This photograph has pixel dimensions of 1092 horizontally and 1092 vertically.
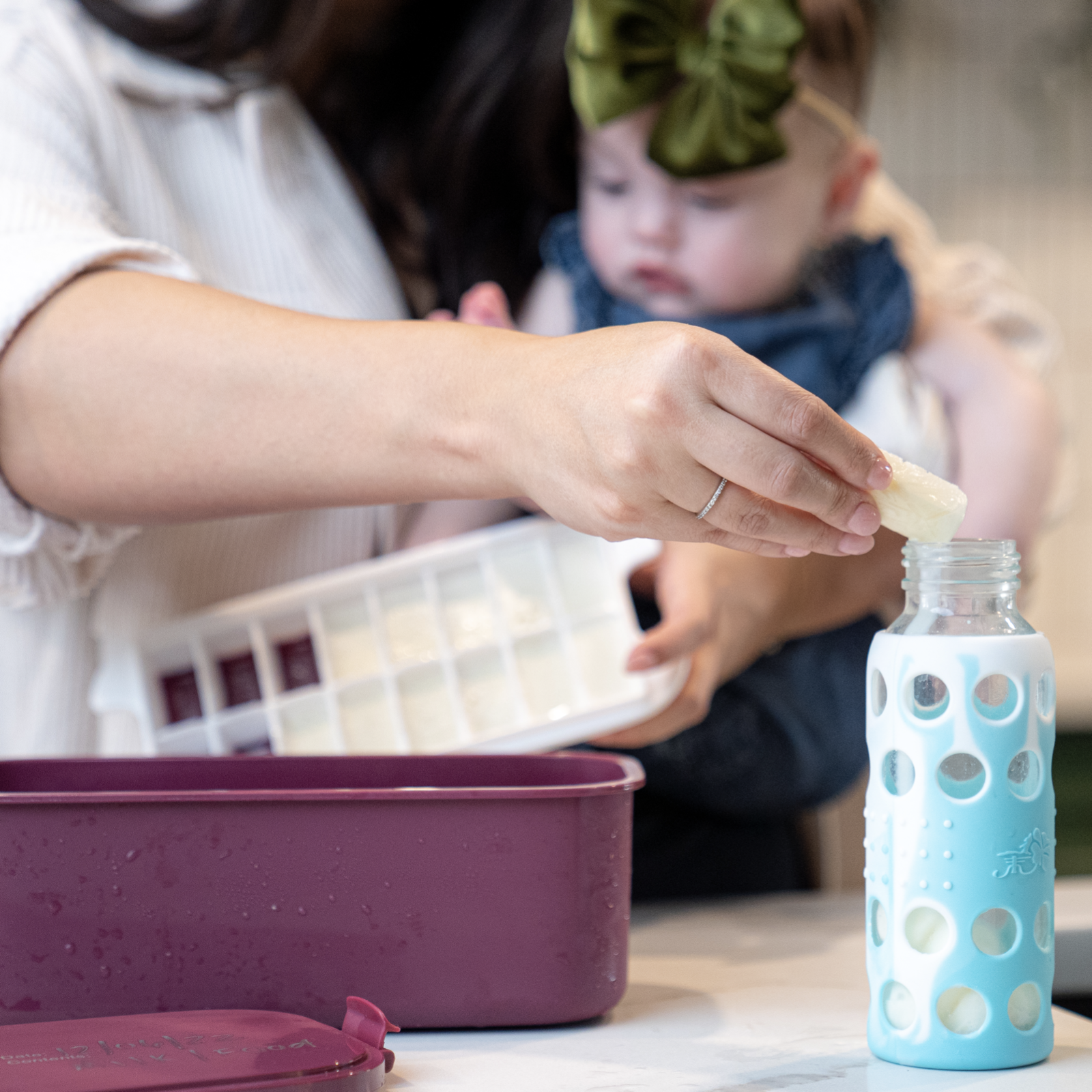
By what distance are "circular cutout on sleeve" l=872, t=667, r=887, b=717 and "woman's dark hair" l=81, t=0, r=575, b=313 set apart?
72 cm

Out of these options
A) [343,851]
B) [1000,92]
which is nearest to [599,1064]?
[343,851]

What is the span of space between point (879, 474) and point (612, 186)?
0.66 metres

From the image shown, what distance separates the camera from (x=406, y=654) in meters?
0.87

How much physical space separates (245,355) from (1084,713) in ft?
9.73

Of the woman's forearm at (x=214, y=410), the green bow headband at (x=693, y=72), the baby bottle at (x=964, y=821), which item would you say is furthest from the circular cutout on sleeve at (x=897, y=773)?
the green bow headband at (x=693, y=72)

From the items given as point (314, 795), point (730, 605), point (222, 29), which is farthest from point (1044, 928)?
point (222, 29)

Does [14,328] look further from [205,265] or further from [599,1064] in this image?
[599,1064]

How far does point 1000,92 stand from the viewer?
311cm

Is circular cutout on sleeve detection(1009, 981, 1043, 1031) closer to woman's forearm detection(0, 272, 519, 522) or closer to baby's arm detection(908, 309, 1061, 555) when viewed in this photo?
woman's forearm detection(0, 272, 519, 522)

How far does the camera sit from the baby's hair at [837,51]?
1167 mm

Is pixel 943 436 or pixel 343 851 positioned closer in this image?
pixel 343 851

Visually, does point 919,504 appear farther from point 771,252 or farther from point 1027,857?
point 771,252

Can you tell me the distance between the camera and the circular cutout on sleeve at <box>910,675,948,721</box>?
1.76 ft

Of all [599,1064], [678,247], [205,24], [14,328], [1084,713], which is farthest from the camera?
[1084,713]
